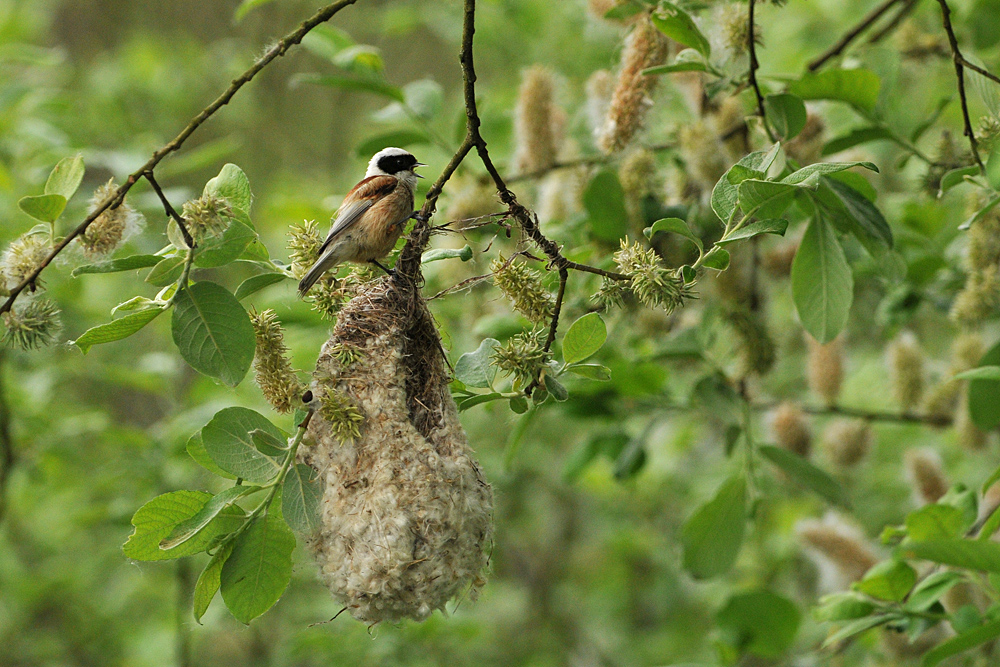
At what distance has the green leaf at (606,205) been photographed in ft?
7.12

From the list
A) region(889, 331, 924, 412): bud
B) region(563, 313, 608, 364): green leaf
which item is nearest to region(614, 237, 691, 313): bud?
region(563, 313, 608, 364): green leaf

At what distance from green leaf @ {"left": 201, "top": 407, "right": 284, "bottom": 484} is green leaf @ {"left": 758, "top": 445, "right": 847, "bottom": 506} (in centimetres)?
154

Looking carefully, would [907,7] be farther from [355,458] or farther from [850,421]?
[355,458]

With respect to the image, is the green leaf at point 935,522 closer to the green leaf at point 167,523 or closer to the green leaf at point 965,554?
the green leaf at point 965,554

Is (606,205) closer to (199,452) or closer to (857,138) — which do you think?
(857,138)

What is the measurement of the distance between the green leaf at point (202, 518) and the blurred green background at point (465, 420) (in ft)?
0.96

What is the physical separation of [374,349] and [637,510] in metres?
3.68

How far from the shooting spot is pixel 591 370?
4.88 ft

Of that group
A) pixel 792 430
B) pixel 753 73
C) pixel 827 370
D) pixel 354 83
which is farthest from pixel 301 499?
pixel 827 370

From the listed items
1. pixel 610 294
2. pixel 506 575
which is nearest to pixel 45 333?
pixel 610 294

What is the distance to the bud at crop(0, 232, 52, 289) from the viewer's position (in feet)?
4.82

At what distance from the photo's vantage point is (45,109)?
345 cm

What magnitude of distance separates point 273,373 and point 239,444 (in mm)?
136

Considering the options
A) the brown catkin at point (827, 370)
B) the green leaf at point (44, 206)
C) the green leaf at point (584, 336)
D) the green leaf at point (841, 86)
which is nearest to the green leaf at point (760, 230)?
the green leaf at point (584, 336)
